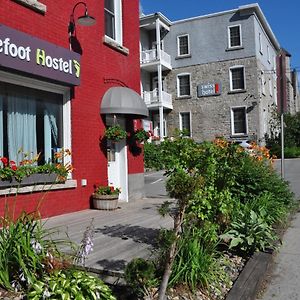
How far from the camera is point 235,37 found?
105ft

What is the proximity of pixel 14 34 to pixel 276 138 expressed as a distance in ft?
96.8

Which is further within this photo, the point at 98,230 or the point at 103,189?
the point at 103,189

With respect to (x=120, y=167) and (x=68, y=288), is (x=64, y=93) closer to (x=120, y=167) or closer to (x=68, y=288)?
(x=120, y=167)

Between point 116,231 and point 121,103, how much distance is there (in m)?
4.25

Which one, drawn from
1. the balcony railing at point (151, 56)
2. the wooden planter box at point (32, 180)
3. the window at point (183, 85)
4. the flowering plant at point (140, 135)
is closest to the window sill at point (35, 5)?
the wooden planter box at point (32, 180)

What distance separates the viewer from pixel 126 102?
10648 millimetres

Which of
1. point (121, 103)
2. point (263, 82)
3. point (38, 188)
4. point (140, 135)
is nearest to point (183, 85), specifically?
point (263, 82)

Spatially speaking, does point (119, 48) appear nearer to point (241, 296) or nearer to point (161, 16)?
point (241, 296)

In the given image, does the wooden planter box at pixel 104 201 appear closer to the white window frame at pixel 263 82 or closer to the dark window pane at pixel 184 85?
the dark window pane at pixel 184 85

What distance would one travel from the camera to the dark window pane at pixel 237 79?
31750mm

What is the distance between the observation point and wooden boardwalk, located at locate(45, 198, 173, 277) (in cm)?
523

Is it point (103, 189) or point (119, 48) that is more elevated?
point (119, 48)

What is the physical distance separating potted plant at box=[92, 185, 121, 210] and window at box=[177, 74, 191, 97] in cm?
2422

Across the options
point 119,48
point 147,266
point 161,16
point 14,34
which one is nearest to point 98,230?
point 147,266
